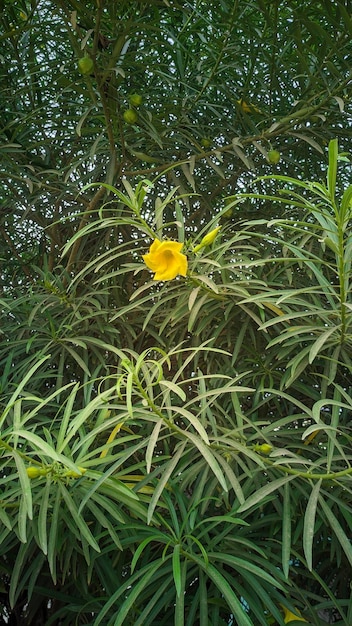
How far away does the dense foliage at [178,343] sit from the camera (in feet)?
2.59

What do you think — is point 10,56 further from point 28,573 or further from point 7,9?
point 28,573

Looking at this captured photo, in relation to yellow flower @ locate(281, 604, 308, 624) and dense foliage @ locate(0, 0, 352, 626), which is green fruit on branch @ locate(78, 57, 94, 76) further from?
yellow flower @ locate(281, 604, 308, 624)

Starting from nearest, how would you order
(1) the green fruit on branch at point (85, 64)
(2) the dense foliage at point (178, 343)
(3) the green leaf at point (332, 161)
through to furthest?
(3) the green leaf at point (332, 161)
(2) the dense foliage at point (178, 343)
(1) the green fruit on branch at point (85, 64)

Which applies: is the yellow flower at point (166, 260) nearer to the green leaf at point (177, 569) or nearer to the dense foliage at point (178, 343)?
the dense foliage at point (178, 343)

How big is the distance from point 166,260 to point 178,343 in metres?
0.35

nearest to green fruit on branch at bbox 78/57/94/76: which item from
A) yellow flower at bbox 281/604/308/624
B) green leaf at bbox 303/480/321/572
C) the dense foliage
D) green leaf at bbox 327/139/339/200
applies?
the dense foliage

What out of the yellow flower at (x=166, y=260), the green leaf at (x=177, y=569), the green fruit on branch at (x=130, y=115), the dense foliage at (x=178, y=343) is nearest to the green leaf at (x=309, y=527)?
the dense foliage at (x=178, y=343)

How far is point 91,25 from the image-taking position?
110cm

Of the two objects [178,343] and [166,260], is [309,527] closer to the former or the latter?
[166,260]

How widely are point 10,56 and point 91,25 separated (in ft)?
1.22

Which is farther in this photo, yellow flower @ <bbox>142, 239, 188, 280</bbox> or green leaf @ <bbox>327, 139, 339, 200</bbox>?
yellow flower @ <bbox>142, 239, 188, 280</bbox>

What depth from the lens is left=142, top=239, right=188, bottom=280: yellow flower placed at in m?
0.85

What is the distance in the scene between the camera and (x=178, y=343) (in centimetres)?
118

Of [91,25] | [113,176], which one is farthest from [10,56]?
[113,176]
